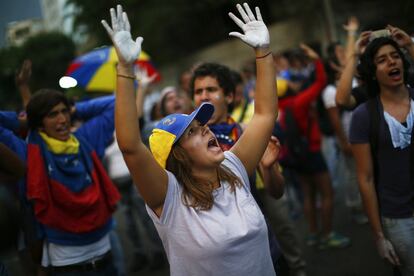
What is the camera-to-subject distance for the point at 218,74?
319 cm

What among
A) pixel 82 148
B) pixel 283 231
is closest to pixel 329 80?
pixel 283 231

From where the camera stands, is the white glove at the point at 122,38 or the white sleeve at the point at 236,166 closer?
the white glove at the point at 122,38

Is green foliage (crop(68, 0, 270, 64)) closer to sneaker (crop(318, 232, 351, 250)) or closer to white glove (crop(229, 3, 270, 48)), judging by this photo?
sneaker (crop(318, 232, 351, 250))

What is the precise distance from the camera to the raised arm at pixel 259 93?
2273mm

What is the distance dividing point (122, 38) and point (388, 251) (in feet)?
6.58

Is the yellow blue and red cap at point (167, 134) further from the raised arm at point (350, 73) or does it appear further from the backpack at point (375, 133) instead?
the raised arm at point (350, 73)

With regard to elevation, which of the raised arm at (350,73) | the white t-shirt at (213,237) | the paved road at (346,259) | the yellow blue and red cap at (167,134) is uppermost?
the raised arm at (350,73)

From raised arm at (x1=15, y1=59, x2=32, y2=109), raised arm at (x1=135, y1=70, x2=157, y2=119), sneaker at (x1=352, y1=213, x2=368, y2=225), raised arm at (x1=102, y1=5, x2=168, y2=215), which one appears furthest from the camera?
sneaker at (x1=352, y1=213, x2=368, y2=225)

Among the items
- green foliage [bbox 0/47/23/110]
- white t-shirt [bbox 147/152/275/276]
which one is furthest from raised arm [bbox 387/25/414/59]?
green foliage [bbox 0/47/23/110]

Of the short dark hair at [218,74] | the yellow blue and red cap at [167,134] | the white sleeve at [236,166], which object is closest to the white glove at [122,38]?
the yellow blue and red cap at [167,134]

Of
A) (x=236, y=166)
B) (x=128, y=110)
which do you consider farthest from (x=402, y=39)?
(x=128, y=110)

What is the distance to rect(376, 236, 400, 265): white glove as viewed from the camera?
2723 mm

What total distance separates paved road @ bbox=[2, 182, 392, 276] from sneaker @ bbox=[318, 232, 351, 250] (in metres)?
0.07

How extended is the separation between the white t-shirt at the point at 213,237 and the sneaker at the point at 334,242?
3004 mm
